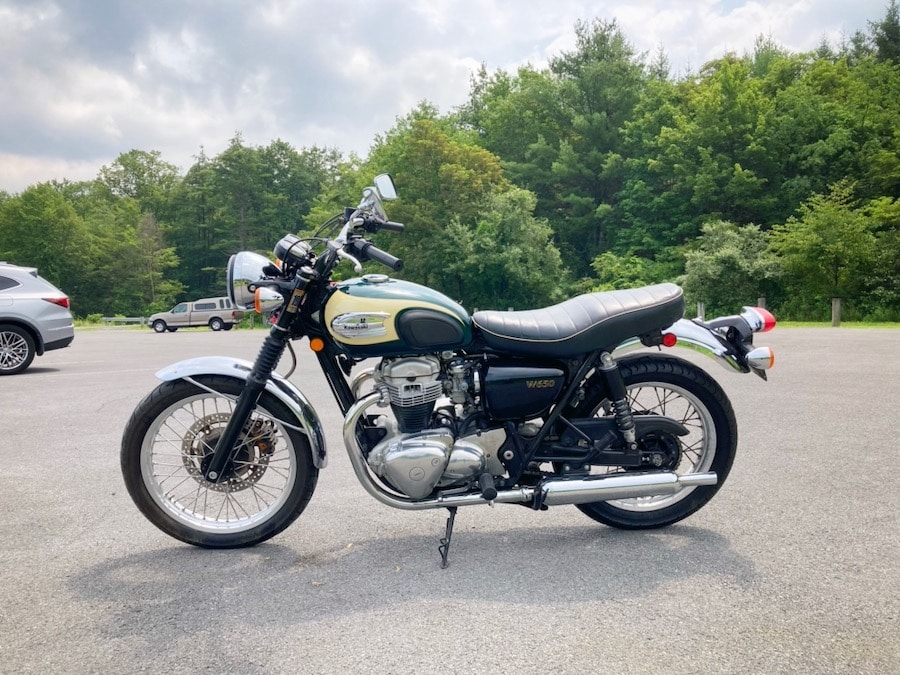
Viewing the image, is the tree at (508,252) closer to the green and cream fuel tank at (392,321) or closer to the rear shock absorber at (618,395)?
the rear shock absorber at (618,395)

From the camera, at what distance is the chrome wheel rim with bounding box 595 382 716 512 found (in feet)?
10.9

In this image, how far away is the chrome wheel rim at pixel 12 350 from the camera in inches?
380

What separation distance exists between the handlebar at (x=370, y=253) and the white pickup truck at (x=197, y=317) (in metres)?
29.1

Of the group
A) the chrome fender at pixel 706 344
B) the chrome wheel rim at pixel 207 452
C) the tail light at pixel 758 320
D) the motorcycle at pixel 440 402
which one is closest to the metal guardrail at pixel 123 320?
the chrome wheel rim at pixel 207 452

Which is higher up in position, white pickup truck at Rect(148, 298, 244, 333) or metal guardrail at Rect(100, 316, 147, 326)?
white pickup truck at Rect(148, 298, 244, 333)

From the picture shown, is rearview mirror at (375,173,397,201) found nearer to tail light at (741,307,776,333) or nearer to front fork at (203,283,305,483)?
front fork at (203,283,305,483)

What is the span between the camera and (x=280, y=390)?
3193 millimetres

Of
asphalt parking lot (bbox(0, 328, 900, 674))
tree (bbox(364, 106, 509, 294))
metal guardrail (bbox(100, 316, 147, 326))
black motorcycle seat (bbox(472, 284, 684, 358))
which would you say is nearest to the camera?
asphalt parking lot (bbox(0, 328, 900, 674))

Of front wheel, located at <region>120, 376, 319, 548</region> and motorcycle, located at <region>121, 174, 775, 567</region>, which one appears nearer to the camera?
motorcycle, located at <region>121, 174, 775, 567</region>

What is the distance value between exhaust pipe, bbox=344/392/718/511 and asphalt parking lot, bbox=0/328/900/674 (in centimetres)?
26

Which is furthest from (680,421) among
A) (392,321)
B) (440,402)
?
(392,321)

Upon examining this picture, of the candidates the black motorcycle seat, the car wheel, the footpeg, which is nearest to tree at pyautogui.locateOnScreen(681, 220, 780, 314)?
the car wheel

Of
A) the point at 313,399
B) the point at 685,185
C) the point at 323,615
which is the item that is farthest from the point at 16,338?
the point at 685,185

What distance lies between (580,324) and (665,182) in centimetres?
3901
